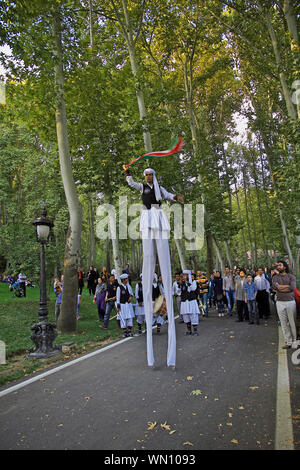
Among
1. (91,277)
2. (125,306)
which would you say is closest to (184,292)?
(125,306)

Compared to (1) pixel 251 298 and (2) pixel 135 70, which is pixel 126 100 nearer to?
(2) pixel 135 70

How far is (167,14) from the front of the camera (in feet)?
62.3

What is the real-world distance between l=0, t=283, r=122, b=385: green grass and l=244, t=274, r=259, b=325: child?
16.8ft

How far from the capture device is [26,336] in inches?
428

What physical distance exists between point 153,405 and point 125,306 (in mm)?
6337

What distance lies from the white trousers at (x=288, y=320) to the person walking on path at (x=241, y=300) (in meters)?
4.81

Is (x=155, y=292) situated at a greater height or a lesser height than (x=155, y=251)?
lesser

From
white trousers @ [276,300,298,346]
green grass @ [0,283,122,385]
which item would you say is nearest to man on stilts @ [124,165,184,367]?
green grass @ [0,283,122,385]

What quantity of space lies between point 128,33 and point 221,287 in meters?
13.6

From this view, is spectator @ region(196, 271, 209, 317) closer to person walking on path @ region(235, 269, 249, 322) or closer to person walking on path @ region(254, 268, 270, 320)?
person walking on path @ region(235, 269, 249, 322)

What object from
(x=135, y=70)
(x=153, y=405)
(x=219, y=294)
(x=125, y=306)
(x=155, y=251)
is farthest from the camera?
(x=135, y=70)

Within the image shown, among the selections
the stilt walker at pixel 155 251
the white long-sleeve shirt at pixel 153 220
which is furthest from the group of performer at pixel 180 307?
the white long-sleeve shirt at pixel 153 220
